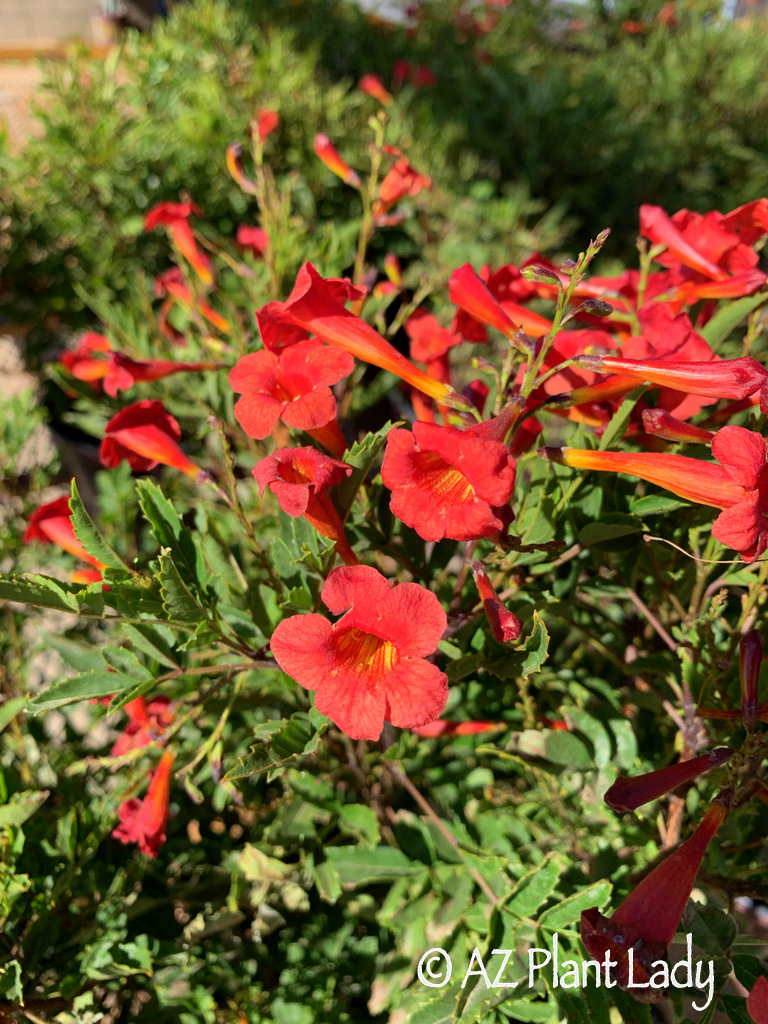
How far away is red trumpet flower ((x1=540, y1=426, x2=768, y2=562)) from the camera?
23.8 inches

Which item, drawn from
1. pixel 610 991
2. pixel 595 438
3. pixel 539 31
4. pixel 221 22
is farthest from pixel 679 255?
pixel 539 31

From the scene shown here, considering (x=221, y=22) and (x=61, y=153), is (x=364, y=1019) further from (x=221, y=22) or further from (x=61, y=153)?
(x=221, y=22)

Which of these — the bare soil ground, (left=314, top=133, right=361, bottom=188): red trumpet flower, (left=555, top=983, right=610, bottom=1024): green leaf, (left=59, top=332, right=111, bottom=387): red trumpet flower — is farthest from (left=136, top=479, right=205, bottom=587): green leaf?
the bare soil ground

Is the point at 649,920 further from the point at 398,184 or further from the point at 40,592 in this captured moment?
the point at 398,184

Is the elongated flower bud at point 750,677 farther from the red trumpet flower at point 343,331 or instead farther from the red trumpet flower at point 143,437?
the red trumpet flower at point 143,437

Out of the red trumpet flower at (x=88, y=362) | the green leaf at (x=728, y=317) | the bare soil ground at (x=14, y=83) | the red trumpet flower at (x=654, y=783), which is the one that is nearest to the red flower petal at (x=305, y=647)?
the red trumpet flower at (x=654, y=783)

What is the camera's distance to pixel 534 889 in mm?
Result: 843

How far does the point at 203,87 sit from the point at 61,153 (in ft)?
3.10

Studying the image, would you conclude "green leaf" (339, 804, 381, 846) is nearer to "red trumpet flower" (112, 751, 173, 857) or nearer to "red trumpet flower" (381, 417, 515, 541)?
"red trumpet flower" (112, 751, 173, 857)

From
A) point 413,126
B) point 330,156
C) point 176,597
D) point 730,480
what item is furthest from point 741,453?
point 413,126

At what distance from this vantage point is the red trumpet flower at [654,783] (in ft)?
2.15

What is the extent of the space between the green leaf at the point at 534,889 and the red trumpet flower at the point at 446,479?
50cm

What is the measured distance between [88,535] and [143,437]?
0.25 meters

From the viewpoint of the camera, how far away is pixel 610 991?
0.84 m
